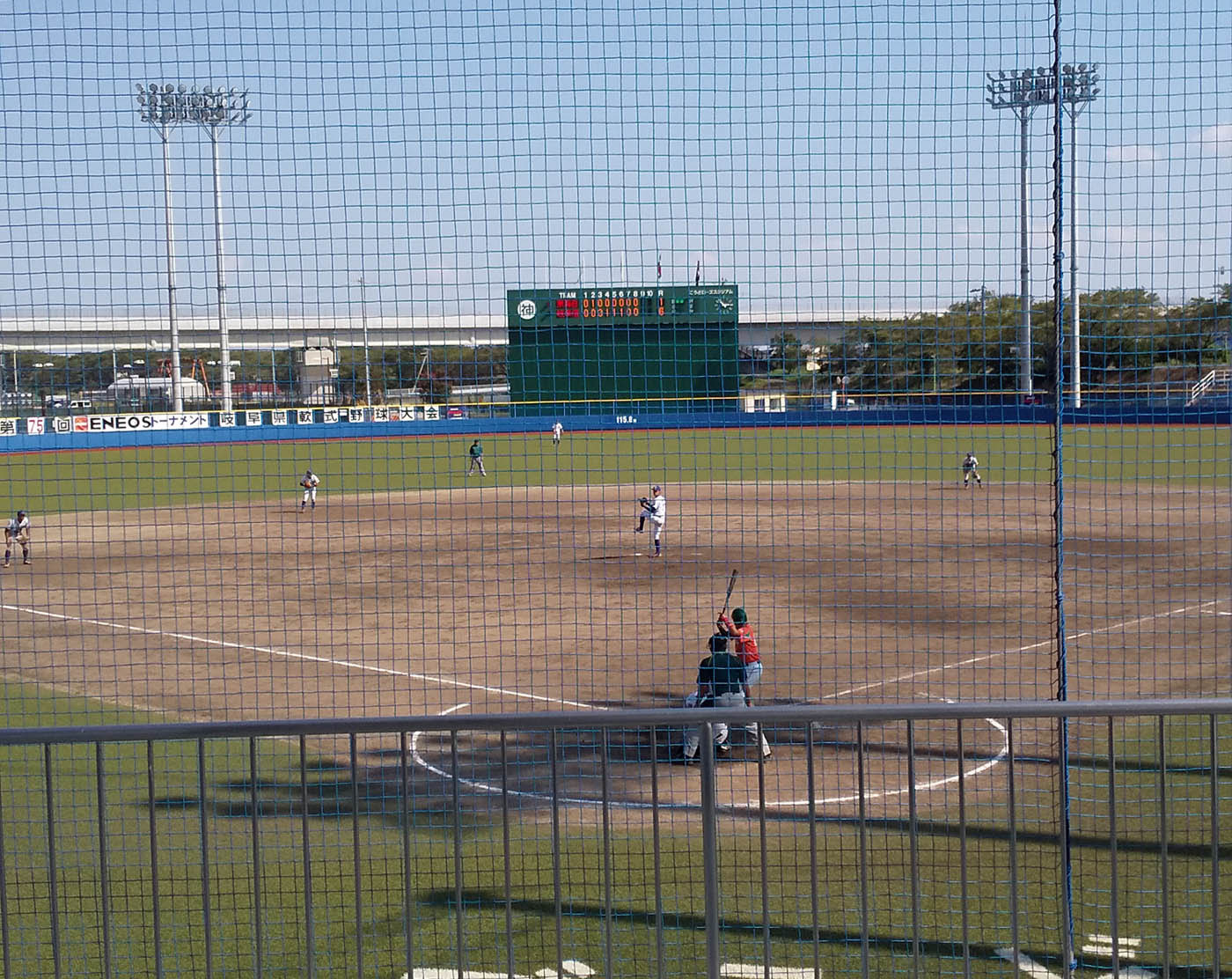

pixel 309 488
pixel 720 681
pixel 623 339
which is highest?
pixel 623 339

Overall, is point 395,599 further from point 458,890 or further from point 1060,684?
point 458,890

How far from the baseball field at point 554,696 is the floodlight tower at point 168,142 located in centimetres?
81

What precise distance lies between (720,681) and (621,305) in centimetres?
341

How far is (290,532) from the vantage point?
27.3m

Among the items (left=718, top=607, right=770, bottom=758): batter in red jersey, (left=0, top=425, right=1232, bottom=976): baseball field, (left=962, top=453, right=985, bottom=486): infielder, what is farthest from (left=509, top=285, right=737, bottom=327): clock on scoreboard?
(left=962, top=453, right=985, bottom=486): infielder

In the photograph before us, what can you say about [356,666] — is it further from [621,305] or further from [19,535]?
[19,535]

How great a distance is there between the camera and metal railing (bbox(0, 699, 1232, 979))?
4488 millimetres

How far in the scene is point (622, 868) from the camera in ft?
26.2

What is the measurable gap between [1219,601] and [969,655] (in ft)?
18.3

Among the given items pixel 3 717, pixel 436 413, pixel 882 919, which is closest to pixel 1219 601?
pixel 436 413

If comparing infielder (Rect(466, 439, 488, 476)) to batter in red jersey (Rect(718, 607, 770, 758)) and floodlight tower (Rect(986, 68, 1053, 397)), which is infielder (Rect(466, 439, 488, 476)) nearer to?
batter in red jersey (Rect(718, 607, 770, 758))

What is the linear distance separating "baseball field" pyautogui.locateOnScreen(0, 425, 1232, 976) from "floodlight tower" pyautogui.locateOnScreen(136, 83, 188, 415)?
0.81 meters

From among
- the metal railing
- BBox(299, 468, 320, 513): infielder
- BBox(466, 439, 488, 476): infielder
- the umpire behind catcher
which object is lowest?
the metal railing

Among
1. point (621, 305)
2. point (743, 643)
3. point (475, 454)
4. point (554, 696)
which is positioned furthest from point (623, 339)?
point (475, 454)
